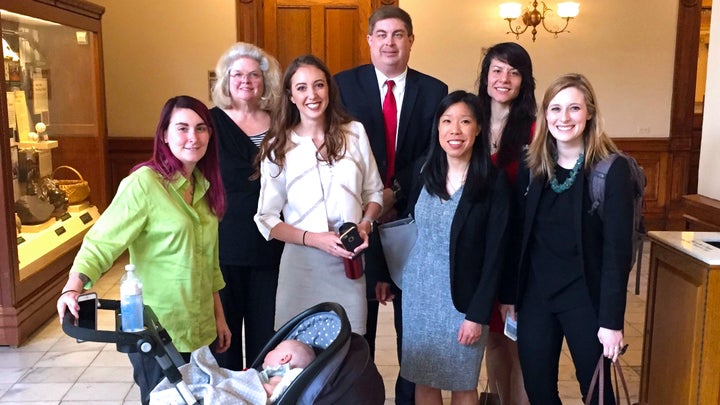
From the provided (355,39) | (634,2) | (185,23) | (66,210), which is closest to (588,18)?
(634,2)

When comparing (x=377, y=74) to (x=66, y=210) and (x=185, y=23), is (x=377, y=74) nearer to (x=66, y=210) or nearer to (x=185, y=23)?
(x=66, y=210)

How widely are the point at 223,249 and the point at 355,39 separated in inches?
166

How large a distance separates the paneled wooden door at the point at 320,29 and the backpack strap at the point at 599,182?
454 cm

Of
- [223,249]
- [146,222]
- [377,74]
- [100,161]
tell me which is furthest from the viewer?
[100,161]

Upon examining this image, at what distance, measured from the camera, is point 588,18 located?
21.6 ft

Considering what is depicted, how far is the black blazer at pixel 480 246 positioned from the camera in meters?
2.25

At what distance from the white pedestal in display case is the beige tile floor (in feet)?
1.36

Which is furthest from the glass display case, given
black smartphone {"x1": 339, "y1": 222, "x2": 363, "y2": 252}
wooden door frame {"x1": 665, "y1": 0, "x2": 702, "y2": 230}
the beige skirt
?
wooden door frame {"x1": 665, "y1": 0, "x2": 702, "y2": 230}

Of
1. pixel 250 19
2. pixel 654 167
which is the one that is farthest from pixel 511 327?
pixel 654 167

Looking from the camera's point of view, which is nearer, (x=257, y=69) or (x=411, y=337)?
(x=411, y=337)

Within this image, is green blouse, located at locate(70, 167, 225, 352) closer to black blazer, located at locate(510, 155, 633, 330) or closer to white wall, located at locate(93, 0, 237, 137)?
black blazer, located at locate(510, 155, 633, 330)

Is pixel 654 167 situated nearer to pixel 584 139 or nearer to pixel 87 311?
pixel 584 139

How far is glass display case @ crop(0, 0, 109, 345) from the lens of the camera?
12.4 feet

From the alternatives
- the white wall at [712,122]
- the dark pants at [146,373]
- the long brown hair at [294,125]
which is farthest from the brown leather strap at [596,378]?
the white wall at [712,122]
